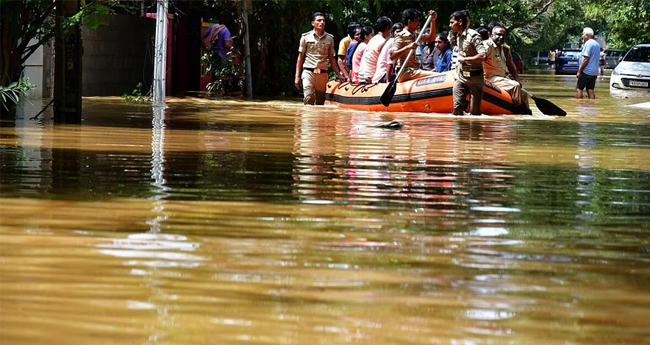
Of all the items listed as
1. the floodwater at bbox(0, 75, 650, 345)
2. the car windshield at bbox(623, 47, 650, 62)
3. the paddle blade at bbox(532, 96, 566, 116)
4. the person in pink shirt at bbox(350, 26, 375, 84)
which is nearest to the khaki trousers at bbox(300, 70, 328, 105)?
the person in pink shirt at bbox(350, 26, 375, 84)

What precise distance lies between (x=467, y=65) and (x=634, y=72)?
17.3 meters

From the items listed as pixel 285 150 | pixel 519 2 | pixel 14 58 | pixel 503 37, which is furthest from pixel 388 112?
pixel 519 2

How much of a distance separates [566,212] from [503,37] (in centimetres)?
1236

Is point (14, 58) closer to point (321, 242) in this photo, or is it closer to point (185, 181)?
point (185, 181)

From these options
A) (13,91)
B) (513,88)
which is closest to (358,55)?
(513,88)

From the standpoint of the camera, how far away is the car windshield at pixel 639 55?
34375 mm

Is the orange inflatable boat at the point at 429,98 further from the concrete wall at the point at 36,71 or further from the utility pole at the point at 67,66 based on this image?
the utility pole at the point at 67,66

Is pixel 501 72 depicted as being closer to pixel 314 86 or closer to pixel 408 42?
pixel 408 42

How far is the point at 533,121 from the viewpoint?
16734 millimetres

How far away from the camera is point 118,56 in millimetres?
Result: 23656

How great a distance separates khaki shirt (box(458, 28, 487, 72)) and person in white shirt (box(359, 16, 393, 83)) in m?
3.11

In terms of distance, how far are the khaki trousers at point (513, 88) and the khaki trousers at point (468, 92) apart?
3.03 ft

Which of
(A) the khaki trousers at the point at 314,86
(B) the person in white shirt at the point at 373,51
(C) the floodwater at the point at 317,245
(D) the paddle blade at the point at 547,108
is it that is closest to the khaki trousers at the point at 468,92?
(D) the paddle blade at the point at 547,108

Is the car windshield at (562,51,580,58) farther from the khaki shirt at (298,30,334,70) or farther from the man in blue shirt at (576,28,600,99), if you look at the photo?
the khaki shirt at (298,30,334,70)
